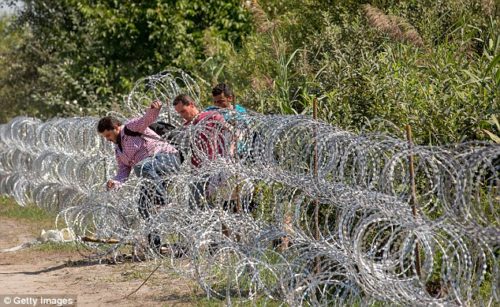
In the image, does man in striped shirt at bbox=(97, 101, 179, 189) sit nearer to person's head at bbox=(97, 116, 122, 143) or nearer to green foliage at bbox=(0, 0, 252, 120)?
person's head at bbox=(97, 116, 122, 143)

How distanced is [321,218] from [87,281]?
7.88 feet

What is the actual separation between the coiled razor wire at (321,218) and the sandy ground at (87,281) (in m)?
0.22

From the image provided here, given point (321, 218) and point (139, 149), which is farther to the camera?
point (139, 149)

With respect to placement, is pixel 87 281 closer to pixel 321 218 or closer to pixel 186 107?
pixel 186 107

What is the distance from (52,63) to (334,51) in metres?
16.3

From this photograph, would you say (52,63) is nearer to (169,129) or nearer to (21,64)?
(21,64)

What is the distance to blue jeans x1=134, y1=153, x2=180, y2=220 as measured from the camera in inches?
433

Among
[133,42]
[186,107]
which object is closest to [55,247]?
[186,107]

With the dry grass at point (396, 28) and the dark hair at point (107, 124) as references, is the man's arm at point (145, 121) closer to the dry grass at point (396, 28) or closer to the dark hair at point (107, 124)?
the dark hair at point (107, 124)

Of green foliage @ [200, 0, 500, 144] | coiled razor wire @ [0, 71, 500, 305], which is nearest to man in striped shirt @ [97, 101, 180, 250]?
coiled razor wire @ [0, 71, 500, 305]

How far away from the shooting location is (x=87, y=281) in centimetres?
1081

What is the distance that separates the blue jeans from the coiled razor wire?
0.36 feet

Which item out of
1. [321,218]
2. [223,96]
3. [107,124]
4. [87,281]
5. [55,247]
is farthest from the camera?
[55,247]

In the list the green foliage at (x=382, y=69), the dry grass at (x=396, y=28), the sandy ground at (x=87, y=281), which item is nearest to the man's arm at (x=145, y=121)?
the sandy ground at (x=87, y=281)
